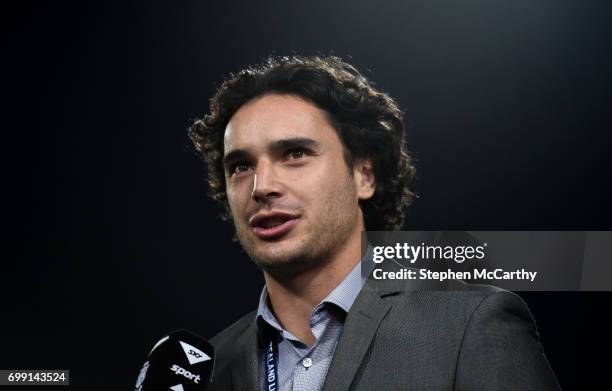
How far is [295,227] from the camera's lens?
1767 millimetres

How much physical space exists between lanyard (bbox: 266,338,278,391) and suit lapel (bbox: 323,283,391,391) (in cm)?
24

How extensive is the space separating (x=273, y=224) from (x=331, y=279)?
23 centimetres

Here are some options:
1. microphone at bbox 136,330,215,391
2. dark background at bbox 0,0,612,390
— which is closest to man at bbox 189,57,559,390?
microphone at bbox 136,330,215,391

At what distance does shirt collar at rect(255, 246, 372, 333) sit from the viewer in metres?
1.75

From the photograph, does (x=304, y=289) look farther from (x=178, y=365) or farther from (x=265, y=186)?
(x=178, y=365)

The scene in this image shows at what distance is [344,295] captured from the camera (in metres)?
1.77

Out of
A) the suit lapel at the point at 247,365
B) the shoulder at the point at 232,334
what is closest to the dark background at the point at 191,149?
the shoulder at the point at 232,334

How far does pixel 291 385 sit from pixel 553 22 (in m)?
2.10

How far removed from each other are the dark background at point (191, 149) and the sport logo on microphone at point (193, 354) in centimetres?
117

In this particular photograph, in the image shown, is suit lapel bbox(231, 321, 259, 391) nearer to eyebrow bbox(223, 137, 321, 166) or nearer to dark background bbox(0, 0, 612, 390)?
eyebrow bbox(223, 137, 321, 166)

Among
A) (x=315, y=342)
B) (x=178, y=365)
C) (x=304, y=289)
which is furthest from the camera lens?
(x=304, y=289)

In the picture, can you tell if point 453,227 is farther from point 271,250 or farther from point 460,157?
point 271,250

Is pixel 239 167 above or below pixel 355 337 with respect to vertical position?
above

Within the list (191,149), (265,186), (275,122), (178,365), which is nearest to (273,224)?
(265,186)
